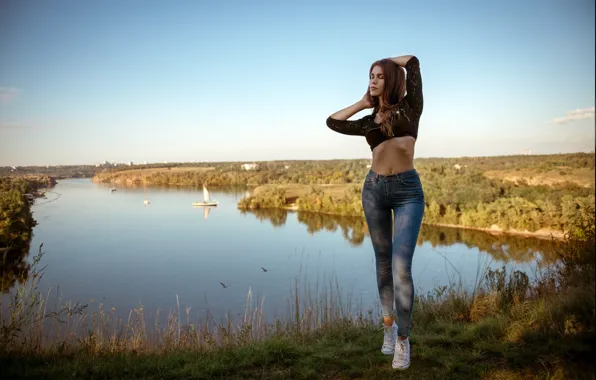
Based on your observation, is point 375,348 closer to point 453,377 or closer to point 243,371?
point 453,377

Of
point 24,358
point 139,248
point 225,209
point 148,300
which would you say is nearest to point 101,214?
point 225,209

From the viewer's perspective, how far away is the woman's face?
7.78 feet

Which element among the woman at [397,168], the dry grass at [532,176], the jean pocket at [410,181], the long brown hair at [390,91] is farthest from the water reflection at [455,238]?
the long brown hair at [390,91]

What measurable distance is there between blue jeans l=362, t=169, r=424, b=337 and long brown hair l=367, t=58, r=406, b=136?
30 cm

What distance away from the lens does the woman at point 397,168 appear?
232 cm

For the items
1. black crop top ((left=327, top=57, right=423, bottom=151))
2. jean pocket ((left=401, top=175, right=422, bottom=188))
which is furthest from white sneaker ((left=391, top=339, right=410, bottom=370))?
black crop top ((left=327, top=57, right=423, bottom=151))

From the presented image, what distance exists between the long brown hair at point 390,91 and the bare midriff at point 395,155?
0.07 metres

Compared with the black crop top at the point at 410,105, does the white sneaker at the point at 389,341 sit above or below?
below

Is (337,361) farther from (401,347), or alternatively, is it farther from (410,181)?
(410,181)

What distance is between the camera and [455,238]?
2967 centimetres

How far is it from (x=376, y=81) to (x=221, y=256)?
26.1 meters

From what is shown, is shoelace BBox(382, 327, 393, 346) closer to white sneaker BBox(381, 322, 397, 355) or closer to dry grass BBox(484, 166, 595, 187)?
white sneaker BBox(381, 322, 397, 355)

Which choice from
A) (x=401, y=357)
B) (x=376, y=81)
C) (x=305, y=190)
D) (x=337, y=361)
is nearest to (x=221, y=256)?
(x=337, y=361)

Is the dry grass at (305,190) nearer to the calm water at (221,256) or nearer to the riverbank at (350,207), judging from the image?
the riverbank at (350,207)
